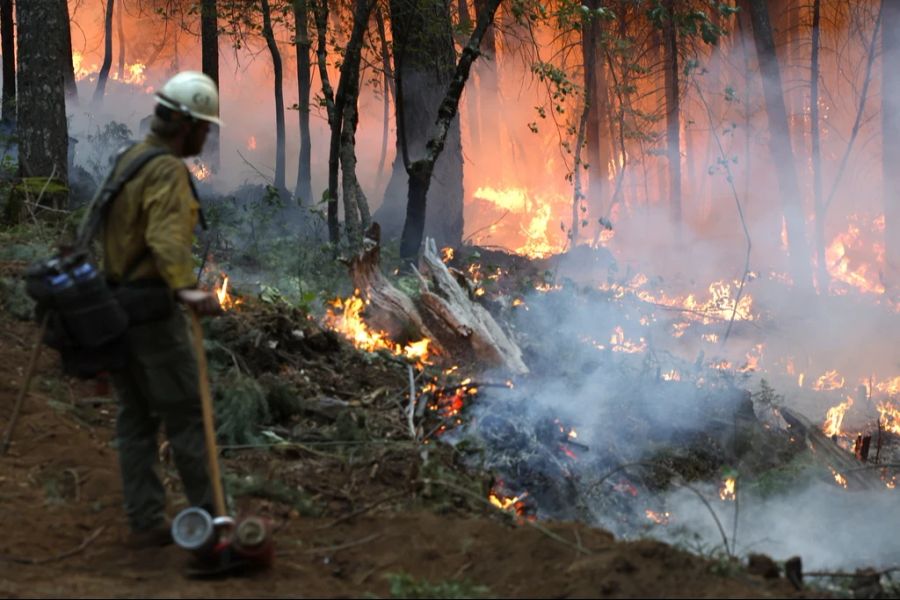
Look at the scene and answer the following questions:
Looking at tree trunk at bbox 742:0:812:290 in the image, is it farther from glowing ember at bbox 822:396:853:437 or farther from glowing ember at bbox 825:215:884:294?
glowing ember at bbox 822:396:853:437

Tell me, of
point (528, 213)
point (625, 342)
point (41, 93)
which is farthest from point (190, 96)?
point (528, 213)

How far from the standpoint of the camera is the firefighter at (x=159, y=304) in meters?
4.46

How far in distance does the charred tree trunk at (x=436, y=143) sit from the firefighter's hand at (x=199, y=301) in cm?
829

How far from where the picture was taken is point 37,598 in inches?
159

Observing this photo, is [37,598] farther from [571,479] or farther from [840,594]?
[571,479]

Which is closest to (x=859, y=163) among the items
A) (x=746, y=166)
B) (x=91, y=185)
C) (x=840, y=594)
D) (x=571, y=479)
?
(x=746, y=166)

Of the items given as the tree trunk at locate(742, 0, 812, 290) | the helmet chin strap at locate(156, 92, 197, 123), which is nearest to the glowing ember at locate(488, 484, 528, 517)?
the helmet chin strap at locate(156, 92, 197, 123)

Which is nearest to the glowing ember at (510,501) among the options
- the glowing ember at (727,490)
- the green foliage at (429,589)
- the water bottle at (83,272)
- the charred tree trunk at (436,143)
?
the glowing ember at (727,490)

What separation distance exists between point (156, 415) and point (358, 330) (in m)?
5.02

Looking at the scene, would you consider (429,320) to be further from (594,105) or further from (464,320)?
(594,105)

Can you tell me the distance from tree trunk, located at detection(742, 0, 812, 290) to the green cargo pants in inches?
694

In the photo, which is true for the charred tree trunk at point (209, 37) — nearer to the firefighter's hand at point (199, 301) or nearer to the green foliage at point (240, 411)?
the green foliage at point (240, 411)

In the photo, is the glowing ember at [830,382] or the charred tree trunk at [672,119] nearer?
the glowing ember at [830,382]

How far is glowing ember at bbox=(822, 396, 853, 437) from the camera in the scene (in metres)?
13.4
